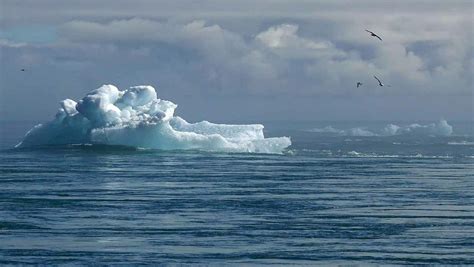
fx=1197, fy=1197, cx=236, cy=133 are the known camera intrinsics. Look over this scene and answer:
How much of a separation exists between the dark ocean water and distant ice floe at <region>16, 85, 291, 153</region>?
3.97 meters

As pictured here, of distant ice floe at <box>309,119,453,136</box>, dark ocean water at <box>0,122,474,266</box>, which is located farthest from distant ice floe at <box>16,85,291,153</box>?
distant ice floe at <box>309,119,453,136</box>

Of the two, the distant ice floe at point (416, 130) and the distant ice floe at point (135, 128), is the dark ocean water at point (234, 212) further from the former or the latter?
the distant ice floe at point (416, 130)

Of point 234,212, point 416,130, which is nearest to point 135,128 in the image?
point 234,212

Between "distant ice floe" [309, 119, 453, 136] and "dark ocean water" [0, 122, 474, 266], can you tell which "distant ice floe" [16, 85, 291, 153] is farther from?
"distant ice floe" [309, 119, 453, 136]

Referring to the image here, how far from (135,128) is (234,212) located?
105 feet

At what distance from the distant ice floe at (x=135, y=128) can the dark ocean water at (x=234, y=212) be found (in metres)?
3.97

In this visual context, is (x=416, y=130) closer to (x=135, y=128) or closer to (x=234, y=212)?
(x=135, y=128)

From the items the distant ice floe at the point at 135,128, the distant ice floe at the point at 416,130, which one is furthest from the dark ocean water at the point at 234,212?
the distant ice floe at the point at 416,130

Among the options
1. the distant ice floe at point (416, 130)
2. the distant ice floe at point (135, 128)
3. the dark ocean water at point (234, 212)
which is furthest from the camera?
the distant ice floe at point (416, 130)

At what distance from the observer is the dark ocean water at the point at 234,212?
1190 inches

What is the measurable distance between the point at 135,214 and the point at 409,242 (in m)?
10.3

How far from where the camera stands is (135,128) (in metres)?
70.9

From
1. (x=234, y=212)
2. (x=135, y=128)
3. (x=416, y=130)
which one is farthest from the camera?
(x=416, y=130)

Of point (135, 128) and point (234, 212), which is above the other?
point (135, 128)
